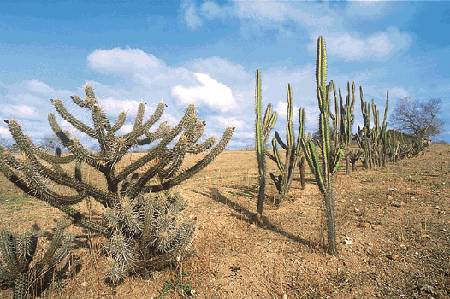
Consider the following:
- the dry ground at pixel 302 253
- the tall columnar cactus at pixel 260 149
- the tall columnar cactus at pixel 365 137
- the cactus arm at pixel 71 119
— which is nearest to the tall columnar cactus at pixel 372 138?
the tall columnar cactus at pixel 365 137

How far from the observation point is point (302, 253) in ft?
17.7

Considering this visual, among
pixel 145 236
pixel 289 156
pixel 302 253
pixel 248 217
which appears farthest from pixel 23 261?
pixel 289 156

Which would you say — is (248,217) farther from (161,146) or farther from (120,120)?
(120,120)

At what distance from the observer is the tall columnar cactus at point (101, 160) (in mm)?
4812

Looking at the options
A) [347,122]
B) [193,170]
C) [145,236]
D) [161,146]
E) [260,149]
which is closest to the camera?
[145,236]

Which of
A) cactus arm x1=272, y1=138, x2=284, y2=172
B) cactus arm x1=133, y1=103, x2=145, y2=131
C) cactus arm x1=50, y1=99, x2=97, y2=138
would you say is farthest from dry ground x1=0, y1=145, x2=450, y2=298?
cactus arm x1=133, y1=103, x2=145, y2=131

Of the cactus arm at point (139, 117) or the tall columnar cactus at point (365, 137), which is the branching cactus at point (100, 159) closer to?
the cactus arm at point (139, 117)

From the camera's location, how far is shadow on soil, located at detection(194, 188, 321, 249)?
583 cm

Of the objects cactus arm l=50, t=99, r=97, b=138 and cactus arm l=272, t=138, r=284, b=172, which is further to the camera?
cactus arm l=272, t=138, r=284, b=172

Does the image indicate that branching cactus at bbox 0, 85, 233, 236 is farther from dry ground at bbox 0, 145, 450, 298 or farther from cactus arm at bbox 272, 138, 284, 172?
cactus arm at bbox 272, 138, 284, 172

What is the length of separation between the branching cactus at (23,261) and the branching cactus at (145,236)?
0.69 m

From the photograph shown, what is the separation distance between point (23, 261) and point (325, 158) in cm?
427

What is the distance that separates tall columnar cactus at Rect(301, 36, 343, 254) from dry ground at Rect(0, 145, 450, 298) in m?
0.53

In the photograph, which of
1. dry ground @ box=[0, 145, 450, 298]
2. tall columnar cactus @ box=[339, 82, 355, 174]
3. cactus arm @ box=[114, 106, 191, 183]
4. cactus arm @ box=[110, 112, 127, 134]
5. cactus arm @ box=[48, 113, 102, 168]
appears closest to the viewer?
dry ground @ box=[0, 145, 450, 298]
